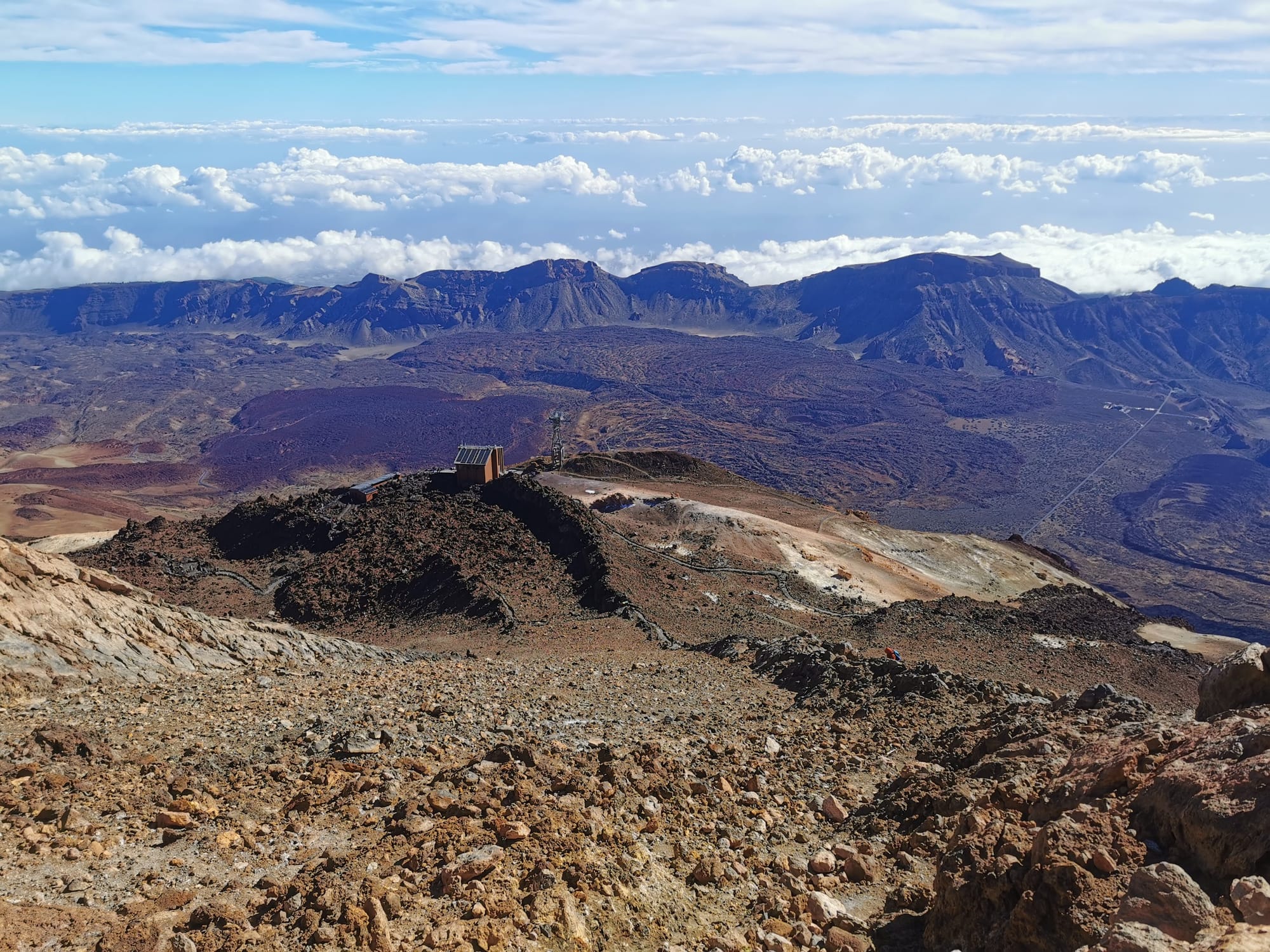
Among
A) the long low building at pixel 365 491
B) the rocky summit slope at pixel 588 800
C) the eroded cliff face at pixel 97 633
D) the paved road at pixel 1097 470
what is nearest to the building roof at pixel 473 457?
the long low building at pixel 365 491

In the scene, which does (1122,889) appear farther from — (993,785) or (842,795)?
(842,795)

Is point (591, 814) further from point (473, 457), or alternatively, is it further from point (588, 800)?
point (473, 457)

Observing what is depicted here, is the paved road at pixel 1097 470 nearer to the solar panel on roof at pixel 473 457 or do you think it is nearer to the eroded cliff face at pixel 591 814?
the solar panel on roof at pixel 473 457

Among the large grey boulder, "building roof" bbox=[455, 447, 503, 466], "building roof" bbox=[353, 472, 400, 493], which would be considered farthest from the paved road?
the large grey boulder

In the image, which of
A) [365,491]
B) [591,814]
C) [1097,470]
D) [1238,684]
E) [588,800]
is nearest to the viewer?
[591,814]

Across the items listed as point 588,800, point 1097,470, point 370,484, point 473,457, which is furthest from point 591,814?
point 1097,470

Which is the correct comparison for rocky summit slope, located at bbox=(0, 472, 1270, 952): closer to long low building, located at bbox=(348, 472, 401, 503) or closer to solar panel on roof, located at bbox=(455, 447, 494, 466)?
long low building, located at bbox=(348, 472, 401, 503)

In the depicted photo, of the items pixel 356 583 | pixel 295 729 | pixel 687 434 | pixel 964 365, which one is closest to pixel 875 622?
pixel 356 583

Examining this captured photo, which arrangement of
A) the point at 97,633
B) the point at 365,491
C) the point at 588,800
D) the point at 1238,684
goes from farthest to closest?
the point at 365,491, the point at 97,633, the point at 1238,684, the point at 588,800
